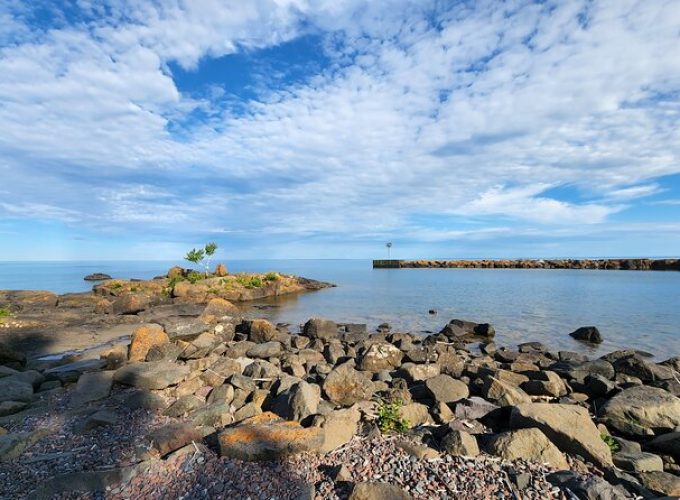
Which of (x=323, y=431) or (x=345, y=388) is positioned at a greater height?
(x=323, y=431)

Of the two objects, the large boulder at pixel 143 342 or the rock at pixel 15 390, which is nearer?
the rock at pixel 15 390

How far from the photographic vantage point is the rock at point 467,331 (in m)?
16.7

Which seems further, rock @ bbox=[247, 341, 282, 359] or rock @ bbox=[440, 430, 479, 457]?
rock @ bbox=[247, 341, 282, 359]

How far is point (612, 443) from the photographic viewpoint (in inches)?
212

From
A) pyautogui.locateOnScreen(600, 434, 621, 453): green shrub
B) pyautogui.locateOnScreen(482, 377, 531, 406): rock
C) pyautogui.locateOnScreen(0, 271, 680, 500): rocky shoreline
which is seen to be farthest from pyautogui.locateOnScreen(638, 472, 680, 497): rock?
pyautogui.locateOnScreen(482, 377, 531, 406): rock

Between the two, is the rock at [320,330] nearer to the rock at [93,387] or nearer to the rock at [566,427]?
the rock at [93,387]

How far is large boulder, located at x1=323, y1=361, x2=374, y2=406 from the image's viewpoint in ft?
23.4

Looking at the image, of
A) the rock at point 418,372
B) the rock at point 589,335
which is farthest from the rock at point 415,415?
the rock at point 589,335

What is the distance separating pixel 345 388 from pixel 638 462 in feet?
Result: 14.4

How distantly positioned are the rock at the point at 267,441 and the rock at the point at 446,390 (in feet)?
9.84

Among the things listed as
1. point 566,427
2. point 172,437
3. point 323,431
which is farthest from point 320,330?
point 566,427

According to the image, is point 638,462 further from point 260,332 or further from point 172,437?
point 260,332

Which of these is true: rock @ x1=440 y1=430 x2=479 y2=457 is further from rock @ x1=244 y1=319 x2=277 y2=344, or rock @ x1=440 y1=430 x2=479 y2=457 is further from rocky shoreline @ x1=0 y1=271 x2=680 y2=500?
rock @ x1=244 y1=319 x2=277 y2=344

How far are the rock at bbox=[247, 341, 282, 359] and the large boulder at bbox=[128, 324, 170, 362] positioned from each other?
2.39 meters
